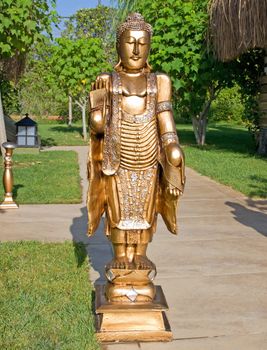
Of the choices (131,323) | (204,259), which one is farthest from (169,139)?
(204,259)

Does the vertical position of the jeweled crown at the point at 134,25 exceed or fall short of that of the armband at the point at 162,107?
it exceeds it

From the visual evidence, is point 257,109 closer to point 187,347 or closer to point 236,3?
point 236,3

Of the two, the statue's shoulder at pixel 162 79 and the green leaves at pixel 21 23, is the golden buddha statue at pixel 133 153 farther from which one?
the green leaves at pixel 21 23

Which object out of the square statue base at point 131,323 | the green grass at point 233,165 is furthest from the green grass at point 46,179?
the square statue base at point 131,323

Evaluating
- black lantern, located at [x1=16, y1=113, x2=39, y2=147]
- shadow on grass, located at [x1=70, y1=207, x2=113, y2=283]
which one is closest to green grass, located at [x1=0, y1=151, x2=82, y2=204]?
black lantern, located at [x1=16, y1=113, x2=39, y2=147]

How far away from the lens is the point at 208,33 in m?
14.3

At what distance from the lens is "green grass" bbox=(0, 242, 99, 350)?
10.9ft

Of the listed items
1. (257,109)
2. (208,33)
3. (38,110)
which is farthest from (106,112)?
(38,110)

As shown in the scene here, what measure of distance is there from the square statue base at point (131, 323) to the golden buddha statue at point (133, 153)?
10cm

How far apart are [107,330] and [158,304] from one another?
15.0 inches

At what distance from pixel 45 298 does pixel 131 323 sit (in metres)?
0.97

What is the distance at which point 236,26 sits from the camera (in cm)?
1273

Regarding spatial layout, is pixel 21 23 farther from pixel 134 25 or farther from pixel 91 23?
pixel 91 23

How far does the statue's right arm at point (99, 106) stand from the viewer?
10.7ft
